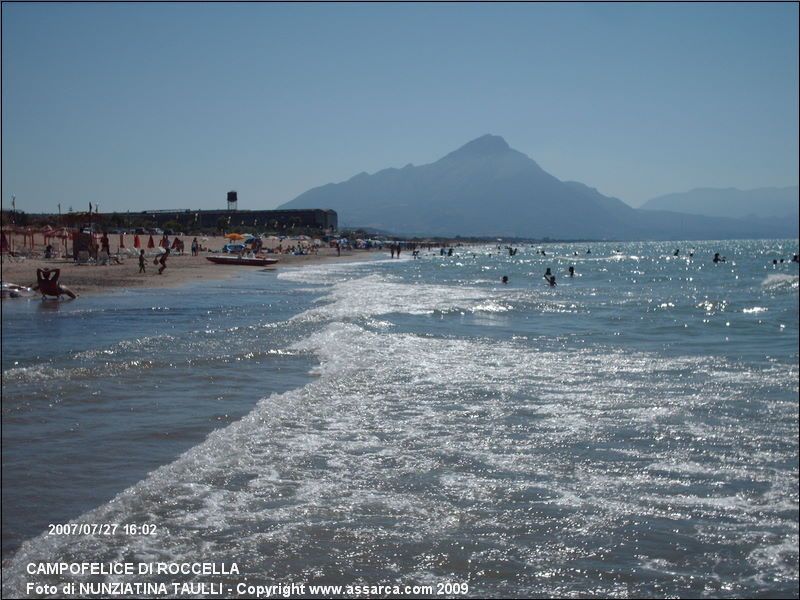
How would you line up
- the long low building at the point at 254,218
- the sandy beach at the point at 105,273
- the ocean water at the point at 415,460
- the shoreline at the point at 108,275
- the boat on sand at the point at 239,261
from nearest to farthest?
1. the ocean water at the point at 415,460
2. the shoreline at the point at 108,275
3. the sandy beach at the point at 105,273
4. the boat on sand at the point at 239,261
5. the long low building at the point at 254,218

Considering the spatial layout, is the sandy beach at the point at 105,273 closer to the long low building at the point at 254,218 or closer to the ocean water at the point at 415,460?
the ocean water at the point at 415,460

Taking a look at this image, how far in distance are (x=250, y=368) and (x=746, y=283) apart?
129 ft

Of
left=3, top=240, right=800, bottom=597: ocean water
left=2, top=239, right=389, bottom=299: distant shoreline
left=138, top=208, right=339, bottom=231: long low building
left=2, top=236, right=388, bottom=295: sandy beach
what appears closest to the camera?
left=3, top=240, right=800, bottom=597: ocean water

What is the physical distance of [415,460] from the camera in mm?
7230

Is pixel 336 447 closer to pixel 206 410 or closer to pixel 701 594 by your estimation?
pixel 206 410

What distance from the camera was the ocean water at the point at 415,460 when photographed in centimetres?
506

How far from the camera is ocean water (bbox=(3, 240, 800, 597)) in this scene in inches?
199

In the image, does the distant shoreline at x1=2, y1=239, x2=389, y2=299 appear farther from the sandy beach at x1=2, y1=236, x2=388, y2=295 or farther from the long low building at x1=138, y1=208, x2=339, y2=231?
the long low building at x1=138, y1=208, x2=339, y2=231

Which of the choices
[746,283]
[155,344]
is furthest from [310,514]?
[746,283]

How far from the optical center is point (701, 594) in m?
4.62

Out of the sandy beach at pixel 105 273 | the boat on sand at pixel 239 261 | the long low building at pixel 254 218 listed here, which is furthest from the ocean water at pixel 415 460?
the long low building at pixel 254 218

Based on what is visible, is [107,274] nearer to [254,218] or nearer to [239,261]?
[239,261]

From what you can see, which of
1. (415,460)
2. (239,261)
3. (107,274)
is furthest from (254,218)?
(415,460)

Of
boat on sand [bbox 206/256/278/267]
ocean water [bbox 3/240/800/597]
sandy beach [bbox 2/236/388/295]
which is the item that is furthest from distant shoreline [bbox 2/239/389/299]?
ocean water [bbox 3/240/800/597]
